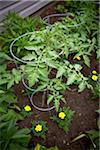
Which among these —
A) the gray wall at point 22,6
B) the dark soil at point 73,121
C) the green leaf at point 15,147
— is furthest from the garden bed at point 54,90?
the gray wall at point 22,6

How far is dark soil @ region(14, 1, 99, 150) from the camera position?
2064 millimetres

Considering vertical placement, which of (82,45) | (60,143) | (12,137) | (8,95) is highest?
(82,45)

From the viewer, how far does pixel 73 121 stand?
88.4 inches

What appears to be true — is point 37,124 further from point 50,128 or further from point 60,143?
point 60,143

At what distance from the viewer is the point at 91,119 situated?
2.29 metres

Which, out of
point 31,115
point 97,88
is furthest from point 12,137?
point 97,88

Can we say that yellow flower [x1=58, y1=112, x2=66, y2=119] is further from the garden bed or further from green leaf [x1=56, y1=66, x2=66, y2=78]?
green leaf [x1=56, y1=66, x2=66, y2=78]

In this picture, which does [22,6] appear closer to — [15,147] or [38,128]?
[38,128]

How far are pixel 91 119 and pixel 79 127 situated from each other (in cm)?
16

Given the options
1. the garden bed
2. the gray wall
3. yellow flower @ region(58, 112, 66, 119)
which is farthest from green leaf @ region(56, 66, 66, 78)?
the gray wall

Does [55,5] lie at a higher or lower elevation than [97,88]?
higher

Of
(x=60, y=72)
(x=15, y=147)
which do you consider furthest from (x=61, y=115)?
(x=15, y=147)

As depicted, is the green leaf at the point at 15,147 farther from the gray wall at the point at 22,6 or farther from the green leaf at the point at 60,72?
the gray wall at the point at 22,6

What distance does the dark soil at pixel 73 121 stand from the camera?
2.06 meters
